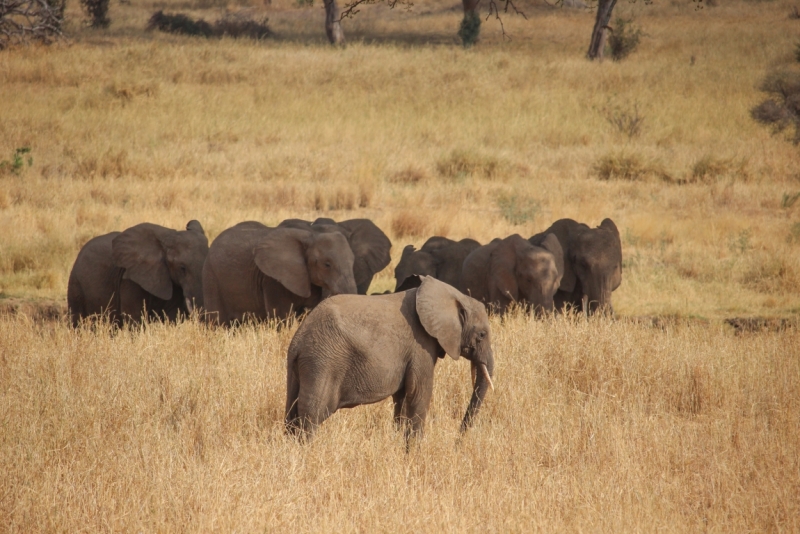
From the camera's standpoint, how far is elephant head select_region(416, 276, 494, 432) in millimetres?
6020

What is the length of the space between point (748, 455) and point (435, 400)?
2.29m

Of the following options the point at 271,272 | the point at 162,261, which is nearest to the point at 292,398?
the point at 271,272

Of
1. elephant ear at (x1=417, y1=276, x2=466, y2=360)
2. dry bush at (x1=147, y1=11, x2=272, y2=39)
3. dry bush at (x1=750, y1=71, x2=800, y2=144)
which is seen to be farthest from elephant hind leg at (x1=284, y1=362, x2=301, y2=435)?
dry bush at (x1=147, y1=11, x2=272, y2=39)

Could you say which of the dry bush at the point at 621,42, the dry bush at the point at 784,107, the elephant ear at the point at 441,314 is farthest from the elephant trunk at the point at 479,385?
the dry bush at the point at 621,42

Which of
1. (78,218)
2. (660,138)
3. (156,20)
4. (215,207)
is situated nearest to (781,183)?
(660,138)

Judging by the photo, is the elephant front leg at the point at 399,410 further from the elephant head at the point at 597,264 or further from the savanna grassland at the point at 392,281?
the elephant head at the point at 597,264

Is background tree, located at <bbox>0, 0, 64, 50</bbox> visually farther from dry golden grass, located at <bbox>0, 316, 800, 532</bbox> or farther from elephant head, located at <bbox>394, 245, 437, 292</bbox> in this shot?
dry golden grass, located at <bbox>0, 316, 800, 532</bbox>

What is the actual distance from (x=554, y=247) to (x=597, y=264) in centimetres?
60

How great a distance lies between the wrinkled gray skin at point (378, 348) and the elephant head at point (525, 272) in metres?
3.70

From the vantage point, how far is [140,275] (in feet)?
33.7

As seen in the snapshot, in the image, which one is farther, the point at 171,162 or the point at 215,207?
the point at 171,162

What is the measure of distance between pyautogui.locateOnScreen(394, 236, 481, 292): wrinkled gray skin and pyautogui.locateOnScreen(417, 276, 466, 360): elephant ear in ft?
17.0

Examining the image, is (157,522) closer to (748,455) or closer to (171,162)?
(748,455)

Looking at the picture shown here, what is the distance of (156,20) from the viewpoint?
145ft
